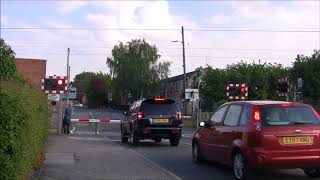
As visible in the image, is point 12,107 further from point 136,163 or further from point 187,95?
point 187,95

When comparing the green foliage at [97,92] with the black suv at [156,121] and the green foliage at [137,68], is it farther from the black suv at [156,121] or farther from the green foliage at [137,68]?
the black suv at [156,121]

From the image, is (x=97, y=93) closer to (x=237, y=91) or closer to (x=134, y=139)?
(x=237, y=91)

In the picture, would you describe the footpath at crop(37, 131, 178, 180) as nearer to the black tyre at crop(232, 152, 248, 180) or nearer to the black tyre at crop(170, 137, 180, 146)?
the black tyre at crop(232, 152, 248, 180)

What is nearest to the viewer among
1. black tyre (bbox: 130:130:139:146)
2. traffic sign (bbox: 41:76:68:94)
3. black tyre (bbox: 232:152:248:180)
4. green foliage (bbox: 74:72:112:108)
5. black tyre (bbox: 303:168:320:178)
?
black tyre (bbox: 232:152:248:180)

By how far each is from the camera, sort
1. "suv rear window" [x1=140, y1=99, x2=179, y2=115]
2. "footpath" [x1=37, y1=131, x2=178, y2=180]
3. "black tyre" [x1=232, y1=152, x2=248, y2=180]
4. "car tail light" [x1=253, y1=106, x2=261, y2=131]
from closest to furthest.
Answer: "car tail light" [x1=253, y1=106, x2=261, y2=131], "black tyre" [x1=232, y1=152, x2=248, y2=180], "footpath" [x1=37, y1=131, x2=178, y2=180], "suv rear window" [x1=140, y1=99, x2=179, y2=115]

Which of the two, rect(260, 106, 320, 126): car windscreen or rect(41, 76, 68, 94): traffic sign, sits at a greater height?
rect(41, 76, 68, 94): traffic sign

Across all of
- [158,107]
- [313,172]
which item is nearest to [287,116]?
[313,172]

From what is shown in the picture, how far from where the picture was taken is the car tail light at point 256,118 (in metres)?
11.1

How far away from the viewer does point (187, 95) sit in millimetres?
36844

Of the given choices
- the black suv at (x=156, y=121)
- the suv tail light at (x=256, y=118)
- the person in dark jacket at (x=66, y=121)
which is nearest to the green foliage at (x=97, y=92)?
the person in dark jacket at (x=66, y=121)

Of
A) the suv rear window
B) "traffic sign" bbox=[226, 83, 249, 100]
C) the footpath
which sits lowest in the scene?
the footpath

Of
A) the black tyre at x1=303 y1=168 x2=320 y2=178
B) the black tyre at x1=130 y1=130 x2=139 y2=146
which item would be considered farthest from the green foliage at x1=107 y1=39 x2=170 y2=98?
the black tyre at x1=303 y1=168 x2=320 y2=178

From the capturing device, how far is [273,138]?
11.0 meters

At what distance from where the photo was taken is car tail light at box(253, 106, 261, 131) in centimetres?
1112
